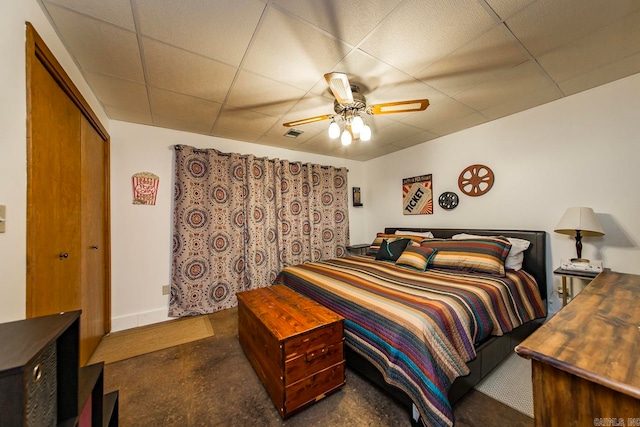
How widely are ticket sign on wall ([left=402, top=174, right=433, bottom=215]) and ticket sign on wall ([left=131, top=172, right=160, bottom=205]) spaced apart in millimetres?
3635

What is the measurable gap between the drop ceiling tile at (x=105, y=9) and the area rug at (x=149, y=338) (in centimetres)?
261

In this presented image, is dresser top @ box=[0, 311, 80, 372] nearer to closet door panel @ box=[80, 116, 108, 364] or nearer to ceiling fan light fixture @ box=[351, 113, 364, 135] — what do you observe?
closet door panel @ box=[80, 116, 108, 364]

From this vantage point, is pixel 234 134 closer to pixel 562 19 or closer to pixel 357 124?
pixel 357 124

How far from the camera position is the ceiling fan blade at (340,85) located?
63.2 inches

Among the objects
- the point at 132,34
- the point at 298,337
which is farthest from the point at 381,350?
the point at 132,34

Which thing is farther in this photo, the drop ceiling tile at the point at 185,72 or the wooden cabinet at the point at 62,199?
the drop ceiling tile at the point at 185,72

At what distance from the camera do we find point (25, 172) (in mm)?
1141

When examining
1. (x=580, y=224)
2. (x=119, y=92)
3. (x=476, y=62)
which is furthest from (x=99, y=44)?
(x=580, y=224)

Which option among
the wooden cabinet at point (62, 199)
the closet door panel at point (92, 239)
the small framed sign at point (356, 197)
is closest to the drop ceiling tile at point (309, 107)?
the wooden cabinet at point (62, 199)

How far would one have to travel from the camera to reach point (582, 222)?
2.08 m

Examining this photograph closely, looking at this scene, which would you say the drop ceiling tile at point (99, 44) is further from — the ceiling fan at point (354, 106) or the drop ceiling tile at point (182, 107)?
the ceiling fan at point (354, 106)

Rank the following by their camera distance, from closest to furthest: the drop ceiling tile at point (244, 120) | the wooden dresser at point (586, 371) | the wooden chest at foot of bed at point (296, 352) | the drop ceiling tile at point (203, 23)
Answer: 1. the wooden dresser at point (586, 371)
2. the drop ceiling tile at point (203, 23)
3. the wooden chest at foot of bed at point (296, 352)
4. the drop ceiling tile at point (244, 120)

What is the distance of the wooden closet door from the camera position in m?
1.21

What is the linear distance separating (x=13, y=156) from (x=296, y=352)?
1702mm
